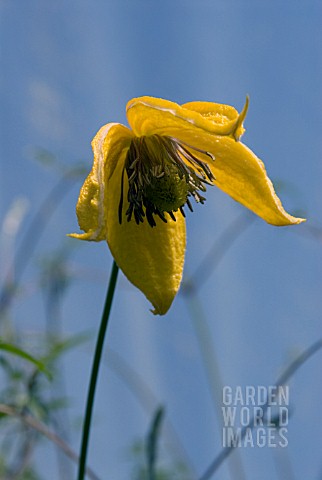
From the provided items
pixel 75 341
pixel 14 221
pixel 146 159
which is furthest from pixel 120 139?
pixel 14 221

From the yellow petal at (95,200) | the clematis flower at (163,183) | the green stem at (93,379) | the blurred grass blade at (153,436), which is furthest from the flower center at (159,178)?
the blurred grass blade at (153,436)

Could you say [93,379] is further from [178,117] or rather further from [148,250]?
[178,117]

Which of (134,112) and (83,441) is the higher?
(134,112)

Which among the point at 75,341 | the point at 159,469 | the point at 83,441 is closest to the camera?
the point at 83,441

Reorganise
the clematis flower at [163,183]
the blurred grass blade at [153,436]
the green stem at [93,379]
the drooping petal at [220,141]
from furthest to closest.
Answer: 1. the blurred grass blade at [153,436]
2. the clematis flower at [163,183]
3. the drooping petal at [220,141]
4. the green stem at [93,379]

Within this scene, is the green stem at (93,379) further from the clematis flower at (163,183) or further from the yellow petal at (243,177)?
the yellow petal at (243,177)

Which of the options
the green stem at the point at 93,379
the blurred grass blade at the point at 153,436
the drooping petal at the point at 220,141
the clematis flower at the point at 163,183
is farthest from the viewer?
the blurred grass blade at the point at 153,436

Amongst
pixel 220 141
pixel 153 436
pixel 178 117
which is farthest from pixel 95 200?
pixel 153 436

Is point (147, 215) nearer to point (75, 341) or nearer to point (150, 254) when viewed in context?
point (150, 254)

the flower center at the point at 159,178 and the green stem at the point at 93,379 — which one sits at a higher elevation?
the flower center at the point at 159,178
